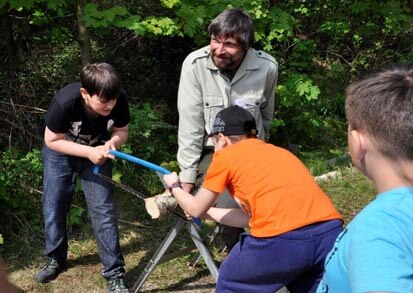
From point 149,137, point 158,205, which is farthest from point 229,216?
point 149,137

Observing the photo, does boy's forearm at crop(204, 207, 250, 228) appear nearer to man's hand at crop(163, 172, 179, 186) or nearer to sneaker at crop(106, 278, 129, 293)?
man's hand at crop(163, 172, 179, 186)

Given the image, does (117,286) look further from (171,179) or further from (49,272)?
(171,179)

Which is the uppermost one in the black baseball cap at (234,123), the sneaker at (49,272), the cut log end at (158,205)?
the black baseball cap at (234,123)

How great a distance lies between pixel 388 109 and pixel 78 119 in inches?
96.6

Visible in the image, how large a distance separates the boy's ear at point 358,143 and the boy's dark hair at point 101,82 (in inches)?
79.4

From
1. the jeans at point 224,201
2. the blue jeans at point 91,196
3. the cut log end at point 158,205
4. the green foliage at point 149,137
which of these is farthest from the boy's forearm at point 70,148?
the green foliage at point 149,137

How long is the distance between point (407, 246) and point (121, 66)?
669 cm

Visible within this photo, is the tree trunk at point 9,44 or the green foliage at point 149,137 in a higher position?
the tree trunk at point 9,44

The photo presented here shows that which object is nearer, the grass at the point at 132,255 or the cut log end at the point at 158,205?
the cut log end at the point at 158,205

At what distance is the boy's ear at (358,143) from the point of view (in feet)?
4.14

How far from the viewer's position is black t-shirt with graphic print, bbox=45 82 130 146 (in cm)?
326

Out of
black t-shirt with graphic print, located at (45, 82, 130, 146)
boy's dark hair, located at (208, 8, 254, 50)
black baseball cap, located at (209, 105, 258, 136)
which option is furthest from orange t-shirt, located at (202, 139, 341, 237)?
black t-shirt with graphic print, located at (45, 82, 130, 146)

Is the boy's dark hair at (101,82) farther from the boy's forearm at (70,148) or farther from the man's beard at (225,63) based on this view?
the man's beard at (225,63)

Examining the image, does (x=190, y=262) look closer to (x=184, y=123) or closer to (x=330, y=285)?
(x=184, y=123)
